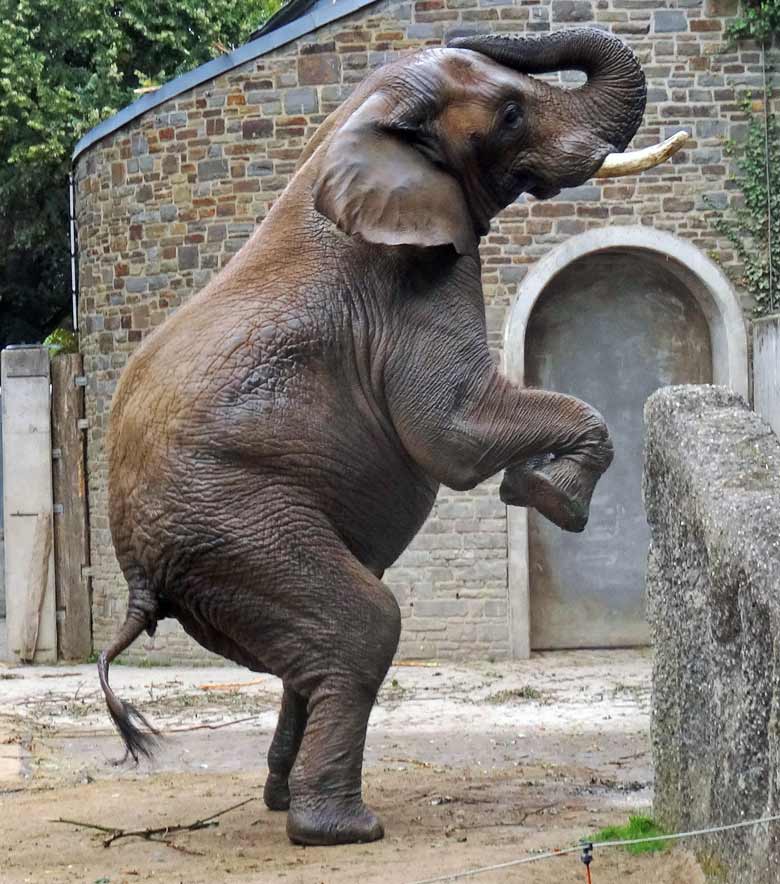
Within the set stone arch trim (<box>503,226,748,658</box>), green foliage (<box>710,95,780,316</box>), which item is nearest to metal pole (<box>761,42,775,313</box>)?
green foliage (<box>710,95,780,316</box>)

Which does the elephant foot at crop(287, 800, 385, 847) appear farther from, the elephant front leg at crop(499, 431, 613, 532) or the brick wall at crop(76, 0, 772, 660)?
the brick wall at crop(76, 0, 772, 660)

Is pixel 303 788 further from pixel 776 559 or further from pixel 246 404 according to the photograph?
pixel 776 559

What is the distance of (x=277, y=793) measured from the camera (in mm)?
6426

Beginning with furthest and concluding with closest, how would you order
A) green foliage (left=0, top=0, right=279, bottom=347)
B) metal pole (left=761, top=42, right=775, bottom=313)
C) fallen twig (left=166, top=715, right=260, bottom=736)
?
1. green foliage (left=0, top=0, right=279, bottom=347)
2. metal pole (left=761, top=42, right=775, bottom=313)
3. fallen twig (left=166, top=715, right=260, bottom=736)

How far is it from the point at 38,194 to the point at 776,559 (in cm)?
2094

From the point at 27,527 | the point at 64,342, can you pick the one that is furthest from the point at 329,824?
the point at 64,342

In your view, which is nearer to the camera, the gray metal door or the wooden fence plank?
the gray metal door

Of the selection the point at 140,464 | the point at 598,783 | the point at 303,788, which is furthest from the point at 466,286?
the point at 598,783

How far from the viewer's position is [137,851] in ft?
19.0

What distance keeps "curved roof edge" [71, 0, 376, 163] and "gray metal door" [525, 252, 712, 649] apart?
9.20 feet

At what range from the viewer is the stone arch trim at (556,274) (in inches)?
513

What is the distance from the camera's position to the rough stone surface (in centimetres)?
421

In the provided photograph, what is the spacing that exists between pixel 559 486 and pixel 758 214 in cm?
839

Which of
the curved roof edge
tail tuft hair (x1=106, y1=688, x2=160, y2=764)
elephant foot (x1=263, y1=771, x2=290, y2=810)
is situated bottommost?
elephant foot (x1=263, y1=771, x2=290, y2=810)
